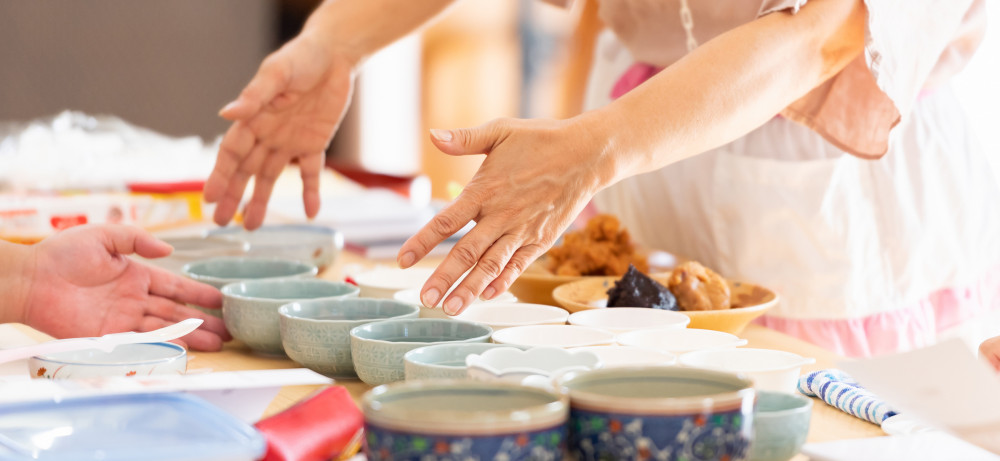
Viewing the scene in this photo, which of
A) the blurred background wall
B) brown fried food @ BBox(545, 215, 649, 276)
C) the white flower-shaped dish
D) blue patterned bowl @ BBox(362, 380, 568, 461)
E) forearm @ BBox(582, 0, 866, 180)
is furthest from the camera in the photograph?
the blurred background wall

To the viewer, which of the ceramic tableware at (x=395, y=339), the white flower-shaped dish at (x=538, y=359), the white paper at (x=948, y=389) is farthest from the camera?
the ceramic tableware at (x=395, y=339)

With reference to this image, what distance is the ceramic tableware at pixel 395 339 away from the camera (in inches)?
36.7

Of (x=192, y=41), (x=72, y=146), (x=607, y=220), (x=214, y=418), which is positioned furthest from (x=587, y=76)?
(x=192, y=41)

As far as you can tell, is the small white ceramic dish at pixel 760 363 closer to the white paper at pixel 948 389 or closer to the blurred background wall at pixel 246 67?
the white paper at pixel 948 389

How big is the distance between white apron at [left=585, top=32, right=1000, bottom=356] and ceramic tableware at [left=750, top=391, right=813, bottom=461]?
2.94 feet

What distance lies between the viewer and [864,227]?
1.63m

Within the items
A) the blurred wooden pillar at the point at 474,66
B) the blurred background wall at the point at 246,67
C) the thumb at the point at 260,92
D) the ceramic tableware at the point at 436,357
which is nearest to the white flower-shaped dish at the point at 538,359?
the ceramic tableware at the point at 436,357

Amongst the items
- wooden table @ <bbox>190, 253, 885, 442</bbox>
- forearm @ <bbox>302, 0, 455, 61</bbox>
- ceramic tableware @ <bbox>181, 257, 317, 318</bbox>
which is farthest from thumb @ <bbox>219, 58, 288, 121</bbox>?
wooden table @ <bbox>190, 253, 885, 442</bbox>

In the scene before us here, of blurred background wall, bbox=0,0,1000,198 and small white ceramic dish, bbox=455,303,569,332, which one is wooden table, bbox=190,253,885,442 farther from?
blurred background wall, bbox=0,0,1000,198

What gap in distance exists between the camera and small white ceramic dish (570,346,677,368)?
2.95 feet

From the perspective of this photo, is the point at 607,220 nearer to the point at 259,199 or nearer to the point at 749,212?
the point at 749,212

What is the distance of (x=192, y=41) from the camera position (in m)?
4.00

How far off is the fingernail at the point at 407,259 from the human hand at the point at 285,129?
2.14 ft

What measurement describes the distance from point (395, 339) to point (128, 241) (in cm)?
41
